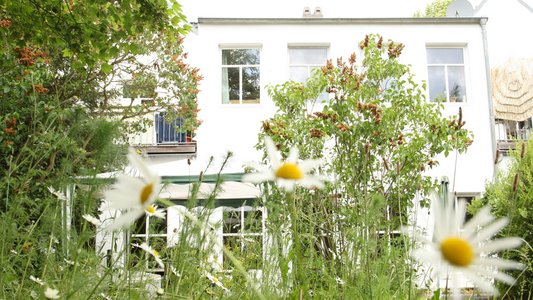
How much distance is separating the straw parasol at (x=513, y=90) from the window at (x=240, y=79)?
20.1ft

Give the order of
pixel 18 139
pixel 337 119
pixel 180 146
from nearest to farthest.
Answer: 1. pixel 18 139
2. pixel 337 119
3. pixel 180 146

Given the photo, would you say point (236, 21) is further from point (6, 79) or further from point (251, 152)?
point (6, 79)

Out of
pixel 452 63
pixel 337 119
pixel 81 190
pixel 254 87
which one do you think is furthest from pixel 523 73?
pixel 81 190

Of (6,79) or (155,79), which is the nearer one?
(6,79)

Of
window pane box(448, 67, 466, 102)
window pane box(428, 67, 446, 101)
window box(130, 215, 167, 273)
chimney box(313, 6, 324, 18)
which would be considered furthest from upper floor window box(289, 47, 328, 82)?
window box(130, 215, 167, 273)

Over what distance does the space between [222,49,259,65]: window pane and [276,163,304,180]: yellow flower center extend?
40.5 feet

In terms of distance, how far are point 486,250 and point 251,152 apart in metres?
11.8

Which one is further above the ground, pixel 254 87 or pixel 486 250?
pixel 254 87

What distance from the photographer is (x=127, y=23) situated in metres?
4.84

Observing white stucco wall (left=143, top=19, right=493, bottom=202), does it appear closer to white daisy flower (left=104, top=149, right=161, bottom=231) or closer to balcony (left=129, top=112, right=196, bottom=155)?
balcony (left=129, top=112, right=196, bottom=155)

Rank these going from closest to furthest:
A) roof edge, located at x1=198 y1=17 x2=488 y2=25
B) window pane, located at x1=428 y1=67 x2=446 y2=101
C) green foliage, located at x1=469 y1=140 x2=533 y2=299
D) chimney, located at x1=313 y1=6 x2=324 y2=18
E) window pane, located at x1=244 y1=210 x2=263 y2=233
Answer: green foliage, located at x1=469 y1=140 x2=533 y2=299
window pane, located at x1=244 y1=210 x2=263 y2=233
roof edge, located at x1=198 y1=17 x2=488 y2=25
window pane, located at x1=428 y1=67 x2=446 y2=101
chimney, located at x1=313 y1=6 x2=324 y2=18

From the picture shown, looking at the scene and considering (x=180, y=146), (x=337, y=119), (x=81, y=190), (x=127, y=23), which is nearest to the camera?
(x=81, y=190)

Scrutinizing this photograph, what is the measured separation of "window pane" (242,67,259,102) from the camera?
12.6 metres

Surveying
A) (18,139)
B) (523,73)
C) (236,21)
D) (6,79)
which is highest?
(236,21)
